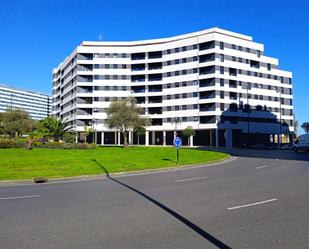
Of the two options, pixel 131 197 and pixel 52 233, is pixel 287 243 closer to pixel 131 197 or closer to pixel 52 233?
pixel 52 233

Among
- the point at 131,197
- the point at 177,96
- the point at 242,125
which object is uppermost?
the point at 177,96

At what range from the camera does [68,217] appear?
823cm

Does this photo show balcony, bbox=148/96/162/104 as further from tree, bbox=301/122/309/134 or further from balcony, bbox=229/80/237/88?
tree, bbox=301/122/309/134

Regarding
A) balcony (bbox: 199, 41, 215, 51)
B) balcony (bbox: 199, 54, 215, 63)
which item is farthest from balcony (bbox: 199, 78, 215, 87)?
balcony (bbox: 199, 41, 215, 51)

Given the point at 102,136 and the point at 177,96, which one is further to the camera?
the point at 102,136

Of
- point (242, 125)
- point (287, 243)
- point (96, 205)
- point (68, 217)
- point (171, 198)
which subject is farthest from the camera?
point (242, 125)

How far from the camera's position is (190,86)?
266 ft

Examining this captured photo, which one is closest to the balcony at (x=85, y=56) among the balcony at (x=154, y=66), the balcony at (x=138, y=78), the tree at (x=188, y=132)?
the balcony at (x=138, y=78)

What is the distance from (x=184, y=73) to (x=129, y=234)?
77.5m

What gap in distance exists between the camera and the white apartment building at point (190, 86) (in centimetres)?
7831

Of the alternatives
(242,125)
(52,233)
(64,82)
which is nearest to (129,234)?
(52,233)

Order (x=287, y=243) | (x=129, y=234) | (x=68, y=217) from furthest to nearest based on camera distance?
(x=68, y=217) < (x=129, y=234) < (x=287, y=243)

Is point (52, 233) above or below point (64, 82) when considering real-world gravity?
below

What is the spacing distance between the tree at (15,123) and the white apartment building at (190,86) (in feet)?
46.1
